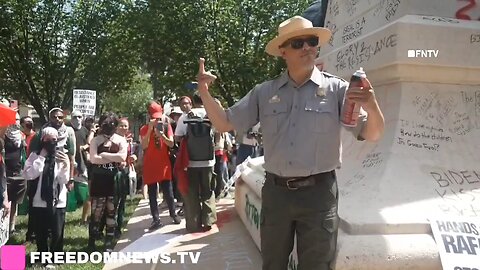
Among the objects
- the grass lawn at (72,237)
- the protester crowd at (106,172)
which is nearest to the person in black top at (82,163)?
the protester crowd at (106,172)

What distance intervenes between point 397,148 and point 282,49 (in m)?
1.47

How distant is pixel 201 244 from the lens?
5.95m

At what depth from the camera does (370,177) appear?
4.14 meters

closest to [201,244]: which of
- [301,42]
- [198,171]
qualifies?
[198,171]

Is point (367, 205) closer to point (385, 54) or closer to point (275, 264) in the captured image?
point (275, 264)

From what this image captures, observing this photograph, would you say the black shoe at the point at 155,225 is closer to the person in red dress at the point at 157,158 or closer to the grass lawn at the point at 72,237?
the person in red dress at the point at 157,158

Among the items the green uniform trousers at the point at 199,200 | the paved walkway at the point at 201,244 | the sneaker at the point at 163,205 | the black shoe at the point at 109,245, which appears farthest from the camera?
the sneaker at the point at 163,205

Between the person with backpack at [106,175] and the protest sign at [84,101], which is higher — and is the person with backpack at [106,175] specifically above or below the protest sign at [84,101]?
below

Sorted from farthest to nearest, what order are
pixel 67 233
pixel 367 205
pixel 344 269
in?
pixel 67 233 → pixel 367 205 → pixel 344 269

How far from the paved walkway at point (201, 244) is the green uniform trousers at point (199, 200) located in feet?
0.48

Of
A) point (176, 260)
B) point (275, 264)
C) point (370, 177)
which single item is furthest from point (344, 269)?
point (176, 260)

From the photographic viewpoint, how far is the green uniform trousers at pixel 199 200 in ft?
22.1

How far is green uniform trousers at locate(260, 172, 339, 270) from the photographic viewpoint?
3.13m

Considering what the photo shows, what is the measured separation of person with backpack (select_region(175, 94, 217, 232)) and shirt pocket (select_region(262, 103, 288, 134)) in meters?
3.50
